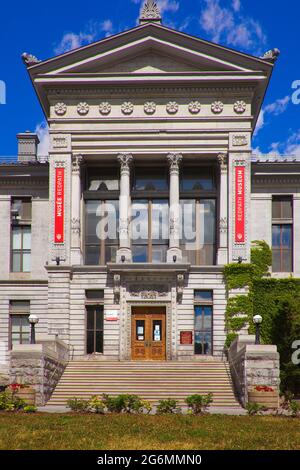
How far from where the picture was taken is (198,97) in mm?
43156

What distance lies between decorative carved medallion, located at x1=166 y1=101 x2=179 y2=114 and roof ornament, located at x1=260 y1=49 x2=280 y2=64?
552cm

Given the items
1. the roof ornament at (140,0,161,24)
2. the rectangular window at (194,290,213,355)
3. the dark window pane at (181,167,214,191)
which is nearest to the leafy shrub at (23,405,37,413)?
the rectangular window at (194,290,213,355)

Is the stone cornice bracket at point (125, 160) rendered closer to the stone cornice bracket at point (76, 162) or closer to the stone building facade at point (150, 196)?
the stone building facade at point (150, 196)

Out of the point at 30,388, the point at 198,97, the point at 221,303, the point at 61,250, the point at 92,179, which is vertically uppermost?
the point at 198,97

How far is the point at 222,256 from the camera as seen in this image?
4216cm

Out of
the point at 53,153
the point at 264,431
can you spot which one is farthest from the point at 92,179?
the point at 264,431

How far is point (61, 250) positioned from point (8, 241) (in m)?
5.65

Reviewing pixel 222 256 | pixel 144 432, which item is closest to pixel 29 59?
pixel 222 256

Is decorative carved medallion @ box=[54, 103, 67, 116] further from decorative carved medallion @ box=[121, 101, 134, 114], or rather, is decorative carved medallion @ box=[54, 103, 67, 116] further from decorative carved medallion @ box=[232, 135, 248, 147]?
decorative carved medallion @ box=[232, 135, 248, 147]

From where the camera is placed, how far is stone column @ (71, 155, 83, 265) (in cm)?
4250

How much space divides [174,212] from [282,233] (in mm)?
7300

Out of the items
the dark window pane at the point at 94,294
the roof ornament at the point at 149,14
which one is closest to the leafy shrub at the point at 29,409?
the dark window pane at the point at 94,294

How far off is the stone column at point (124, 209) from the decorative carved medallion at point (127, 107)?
96.2 inches
